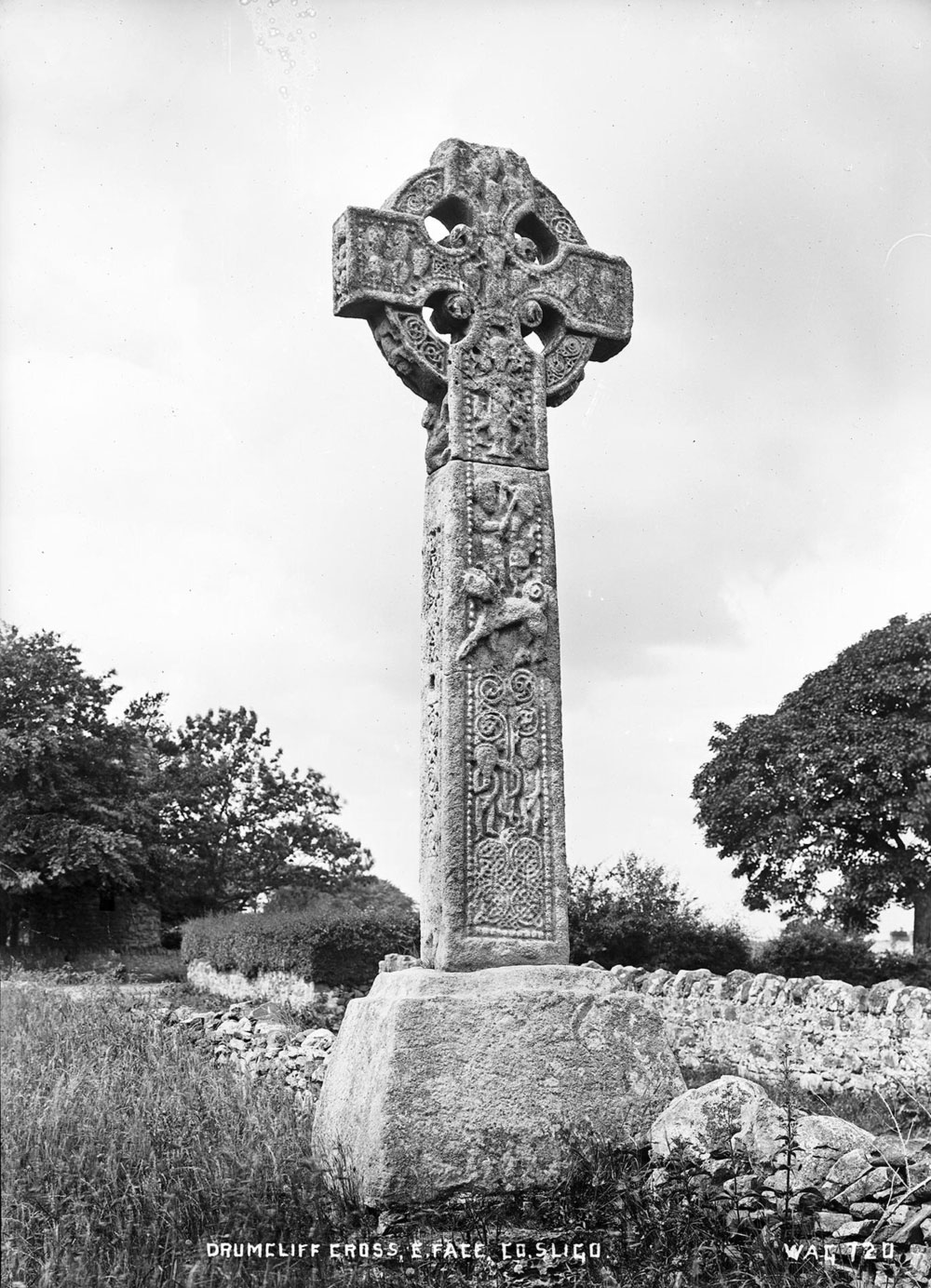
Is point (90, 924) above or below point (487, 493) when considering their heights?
below

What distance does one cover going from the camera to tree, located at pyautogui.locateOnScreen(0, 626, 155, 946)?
30.1 metres

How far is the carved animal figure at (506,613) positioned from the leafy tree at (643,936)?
16270 millimetres

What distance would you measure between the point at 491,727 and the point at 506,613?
55cm

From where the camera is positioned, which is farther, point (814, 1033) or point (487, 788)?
point (814, 1033)

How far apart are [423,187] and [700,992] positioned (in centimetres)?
1219

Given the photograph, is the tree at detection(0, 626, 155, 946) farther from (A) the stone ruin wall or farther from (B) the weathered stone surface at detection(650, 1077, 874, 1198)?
(B) the weathered stone surface at detection(650, 1077, 874, 1198)

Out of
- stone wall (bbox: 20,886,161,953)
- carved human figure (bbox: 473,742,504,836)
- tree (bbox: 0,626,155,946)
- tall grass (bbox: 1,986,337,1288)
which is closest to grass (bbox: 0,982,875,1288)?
tall grass (bbox: 1,986,337,1288)

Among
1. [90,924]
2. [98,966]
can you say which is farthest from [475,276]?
[90,924]

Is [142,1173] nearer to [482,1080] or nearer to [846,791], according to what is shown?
[482,1080]

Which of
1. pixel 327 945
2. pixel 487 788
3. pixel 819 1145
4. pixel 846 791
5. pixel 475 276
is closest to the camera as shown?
pixel 819 1145

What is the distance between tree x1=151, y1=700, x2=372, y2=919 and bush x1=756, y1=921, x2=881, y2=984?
55.7 feet

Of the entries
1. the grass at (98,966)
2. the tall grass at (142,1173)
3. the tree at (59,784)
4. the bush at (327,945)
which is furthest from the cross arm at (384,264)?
the tree at (59,784)

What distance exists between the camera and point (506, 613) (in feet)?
19.8

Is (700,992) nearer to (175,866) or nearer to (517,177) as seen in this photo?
(517,177)
